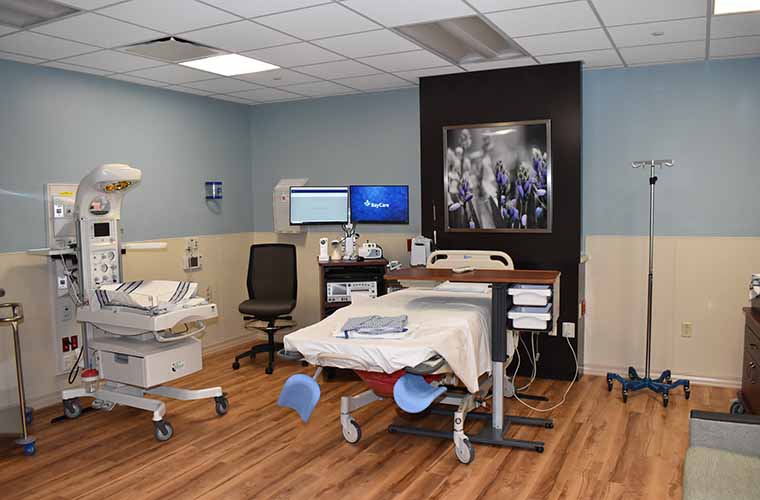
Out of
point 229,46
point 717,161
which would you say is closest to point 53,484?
point 229,46

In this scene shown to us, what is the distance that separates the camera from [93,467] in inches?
143

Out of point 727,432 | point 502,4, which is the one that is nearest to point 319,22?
point 502,4

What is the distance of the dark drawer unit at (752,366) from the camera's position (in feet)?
11.5

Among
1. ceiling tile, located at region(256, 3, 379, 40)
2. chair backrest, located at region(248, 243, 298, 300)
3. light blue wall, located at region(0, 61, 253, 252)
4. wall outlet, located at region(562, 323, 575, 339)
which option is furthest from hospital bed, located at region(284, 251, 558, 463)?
light blue wall, located at region(0, 61, 253, 252)

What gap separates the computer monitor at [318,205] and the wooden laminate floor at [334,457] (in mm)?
2061

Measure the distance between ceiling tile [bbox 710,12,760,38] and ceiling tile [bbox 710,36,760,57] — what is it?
0.42 feet

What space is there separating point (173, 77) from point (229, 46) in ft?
3.84

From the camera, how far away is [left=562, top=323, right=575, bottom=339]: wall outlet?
4.98 meters

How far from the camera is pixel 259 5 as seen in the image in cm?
333

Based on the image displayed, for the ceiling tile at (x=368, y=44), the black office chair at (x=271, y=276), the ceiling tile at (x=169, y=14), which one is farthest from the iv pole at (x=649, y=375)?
the ceiling tile at (x=169, y=14)

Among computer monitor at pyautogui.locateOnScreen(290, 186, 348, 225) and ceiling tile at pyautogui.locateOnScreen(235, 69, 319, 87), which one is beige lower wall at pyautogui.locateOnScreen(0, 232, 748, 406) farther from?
ceiling tile at pyautogui.locateOnScreen(235, 69, 319, 87)

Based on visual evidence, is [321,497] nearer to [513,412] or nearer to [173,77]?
[513,412]

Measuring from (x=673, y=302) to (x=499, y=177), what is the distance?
168 centimetres

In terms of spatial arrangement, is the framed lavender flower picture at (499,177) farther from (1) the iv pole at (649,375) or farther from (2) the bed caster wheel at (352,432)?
(2) the bed caster wheel at (352,432)
